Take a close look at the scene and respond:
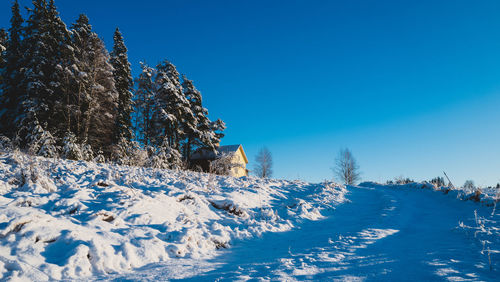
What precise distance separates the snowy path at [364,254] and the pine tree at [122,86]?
2105 centimetres

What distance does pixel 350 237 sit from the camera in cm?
478

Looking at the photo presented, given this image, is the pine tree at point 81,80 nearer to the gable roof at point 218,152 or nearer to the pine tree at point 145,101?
the pine tree at point 145,101

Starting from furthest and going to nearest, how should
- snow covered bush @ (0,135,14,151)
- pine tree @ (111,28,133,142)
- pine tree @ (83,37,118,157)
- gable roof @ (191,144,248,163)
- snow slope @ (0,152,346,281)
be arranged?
gable roof @ (191,144,248,163), pine tree @ (111,28,133,142), pine tree @ (83,37,118,157), snow covered bush @ (0,135,14,151), snow slope @ (0,152,346,281)

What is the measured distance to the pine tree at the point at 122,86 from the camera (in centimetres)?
2291

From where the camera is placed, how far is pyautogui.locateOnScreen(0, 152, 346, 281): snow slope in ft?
10.3

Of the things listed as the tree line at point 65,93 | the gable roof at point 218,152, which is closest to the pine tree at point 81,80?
the tree line at point 65,93

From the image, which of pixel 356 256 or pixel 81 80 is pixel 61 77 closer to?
pixel 81 80

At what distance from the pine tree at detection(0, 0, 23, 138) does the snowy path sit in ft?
67.6

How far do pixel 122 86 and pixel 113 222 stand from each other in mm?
23410

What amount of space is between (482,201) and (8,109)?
2856 centimetres

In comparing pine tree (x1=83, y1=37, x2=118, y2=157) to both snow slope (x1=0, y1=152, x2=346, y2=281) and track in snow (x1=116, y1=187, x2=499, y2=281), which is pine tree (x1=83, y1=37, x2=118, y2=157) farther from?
track in snow (x1=116, y1=187, x2=499, y2=281)

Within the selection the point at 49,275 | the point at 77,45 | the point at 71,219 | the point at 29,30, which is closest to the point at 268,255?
the point at 49,275

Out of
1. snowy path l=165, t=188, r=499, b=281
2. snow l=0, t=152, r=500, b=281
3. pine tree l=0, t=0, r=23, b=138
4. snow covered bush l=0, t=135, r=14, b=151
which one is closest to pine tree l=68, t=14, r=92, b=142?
pine tree l=0, t=0, r=23, b=138

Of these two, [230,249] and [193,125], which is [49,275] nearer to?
[230,249]
